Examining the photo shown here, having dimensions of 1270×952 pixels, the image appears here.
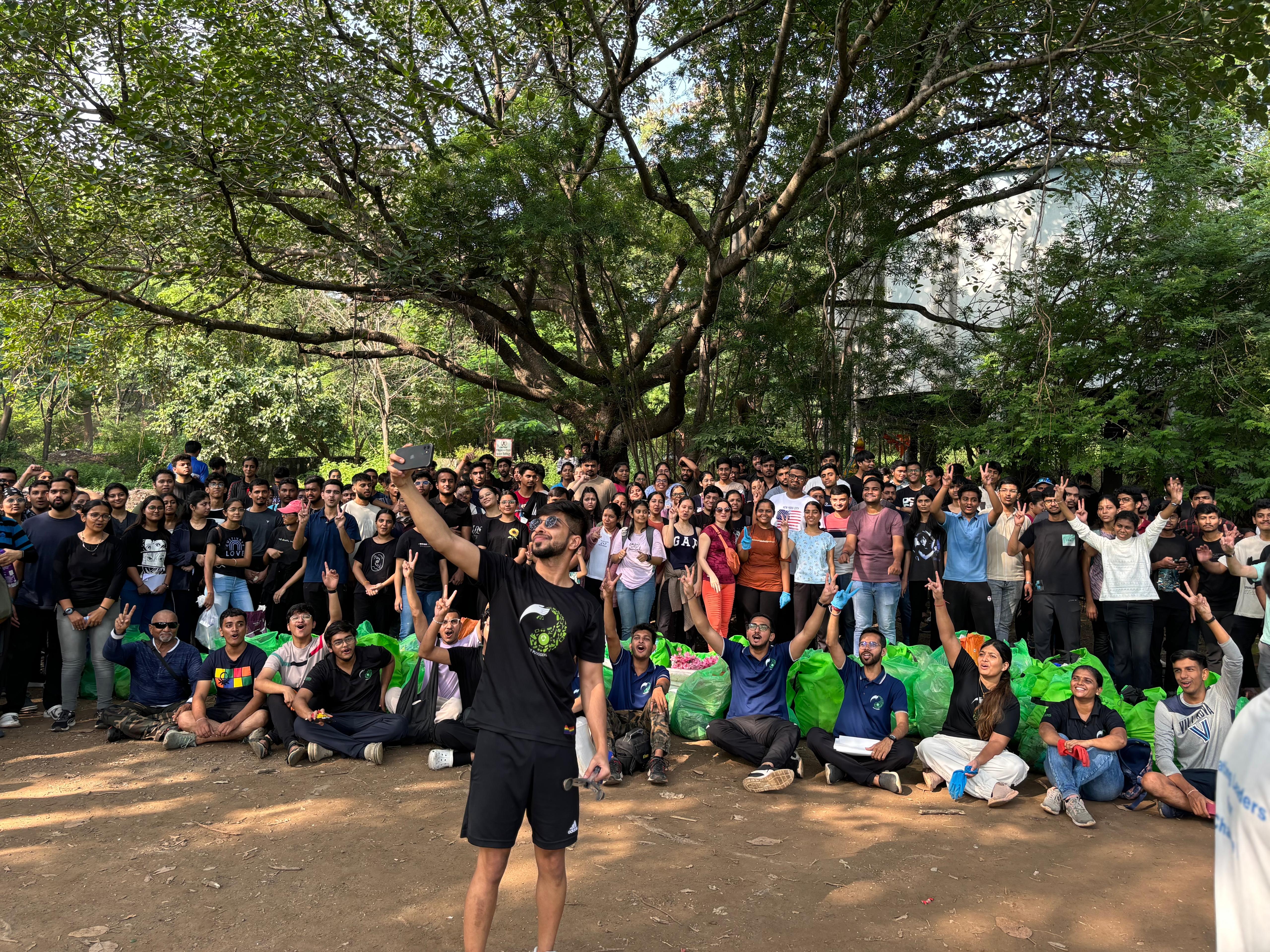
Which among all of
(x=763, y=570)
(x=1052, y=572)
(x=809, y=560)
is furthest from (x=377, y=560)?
(x=1052, y=572)

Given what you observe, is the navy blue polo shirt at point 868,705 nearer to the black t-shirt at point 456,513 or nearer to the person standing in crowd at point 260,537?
the black t-shirt at point 456,513

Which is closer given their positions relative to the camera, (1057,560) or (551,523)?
(551,523)

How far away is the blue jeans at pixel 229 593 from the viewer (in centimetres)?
739

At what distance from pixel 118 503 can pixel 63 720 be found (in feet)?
6.44

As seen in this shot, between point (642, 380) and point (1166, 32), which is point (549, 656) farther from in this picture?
point (642, 380)

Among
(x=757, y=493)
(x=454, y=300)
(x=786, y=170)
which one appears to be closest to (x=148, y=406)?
(x=454, y=300)

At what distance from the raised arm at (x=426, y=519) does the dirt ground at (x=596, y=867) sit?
1.63 meters

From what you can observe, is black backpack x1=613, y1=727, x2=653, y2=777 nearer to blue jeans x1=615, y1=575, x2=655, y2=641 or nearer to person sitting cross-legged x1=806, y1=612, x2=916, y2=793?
person sitting cross-legged x1=806, y1=612, x2=916, y2=793

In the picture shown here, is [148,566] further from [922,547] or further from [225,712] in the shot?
[922,547]

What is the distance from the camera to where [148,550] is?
714 cm

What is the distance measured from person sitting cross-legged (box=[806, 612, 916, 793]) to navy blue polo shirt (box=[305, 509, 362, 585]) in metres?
4.24

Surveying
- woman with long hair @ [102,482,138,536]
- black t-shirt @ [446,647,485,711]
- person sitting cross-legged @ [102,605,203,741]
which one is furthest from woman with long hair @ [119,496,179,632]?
black t-shirt @ [446,647,485,711]

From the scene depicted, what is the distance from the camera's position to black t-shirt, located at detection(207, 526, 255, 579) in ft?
23.9

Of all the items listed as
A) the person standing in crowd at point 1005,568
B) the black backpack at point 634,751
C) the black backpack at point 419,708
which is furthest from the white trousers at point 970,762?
the black backpack at point 419,708
